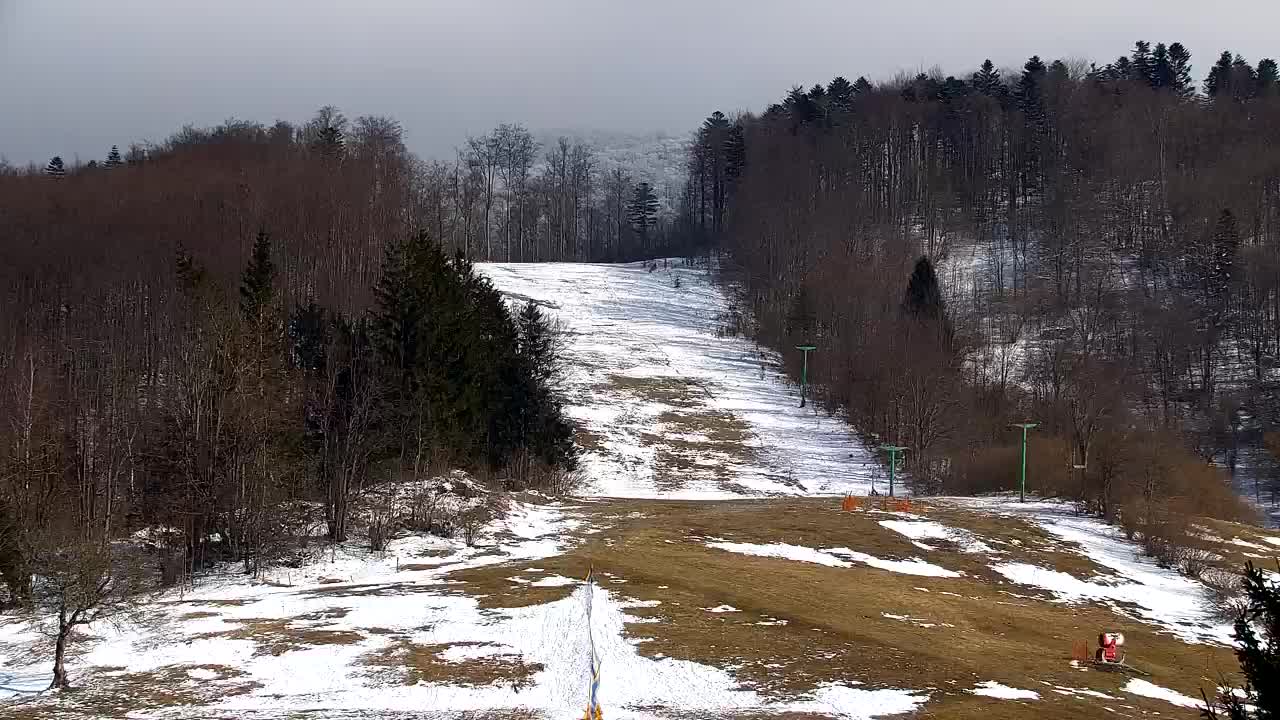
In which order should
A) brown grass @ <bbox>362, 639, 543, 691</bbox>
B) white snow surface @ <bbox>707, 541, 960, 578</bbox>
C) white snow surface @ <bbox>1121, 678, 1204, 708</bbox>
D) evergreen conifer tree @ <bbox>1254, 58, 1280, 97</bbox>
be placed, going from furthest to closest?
evergreen conifer tree @ <bbox>1254, 58, 1280, 97</bbox>, white snow surface @ <bbox>707, 541, 960, 578</bbox>, white snow surface @ <bbox>1121, 678, 1204, 708</bbox>, brown grass @ <bbox>362, 639, 543, 691</bbox>

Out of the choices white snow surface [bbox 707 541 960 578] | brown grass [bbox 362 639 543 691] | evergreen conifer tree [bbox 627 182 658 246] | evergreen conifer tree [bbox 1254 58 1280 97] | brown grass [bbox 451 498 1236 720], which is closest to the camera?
brown grass [bbox 362 639 543 691]

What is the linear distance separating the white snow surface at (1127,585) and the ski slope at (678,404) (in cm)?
1456

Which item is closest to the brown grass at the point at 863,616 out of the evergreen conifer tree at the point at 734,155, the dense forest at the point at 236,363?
the dense forest at the point at 236,363

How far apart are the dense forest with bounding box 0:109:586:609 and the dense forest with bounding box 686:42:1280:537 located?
24.9m

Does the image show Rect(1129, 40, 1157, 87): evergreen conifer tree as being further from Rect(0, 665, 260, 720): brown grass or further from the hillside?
Rect(0, 665, 260, 720): brown grass

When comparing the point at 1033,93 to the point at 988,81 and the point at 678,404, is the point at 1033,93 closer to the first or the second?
the point at 988,81

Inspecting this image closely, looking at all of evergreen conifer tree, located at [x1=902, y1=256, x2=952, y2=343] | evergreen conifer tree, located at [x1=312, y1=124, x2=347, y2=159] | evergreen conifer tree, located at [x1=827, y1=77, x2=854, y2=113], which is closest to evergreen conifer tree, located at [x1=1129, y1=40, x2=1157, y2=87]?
evergreen conifer tree, located at [x1=827, y1=77, x2=854, y2=113]

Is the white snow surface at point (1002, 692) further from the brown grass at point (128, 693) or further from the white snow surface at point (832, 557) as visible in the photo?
the brown grass at point (128, 693)

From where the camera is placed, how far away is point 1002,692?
1902cm

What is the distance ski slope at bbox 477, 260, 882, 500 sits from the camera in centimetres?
5469

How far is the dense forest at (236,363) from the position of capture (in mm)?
29141

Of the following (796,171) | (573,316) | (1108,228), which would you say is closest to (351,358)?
(573,316)

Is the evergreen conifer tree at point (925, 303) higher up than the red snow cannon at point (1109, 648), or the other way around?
the evergreen conifer tree at point (925, 303)

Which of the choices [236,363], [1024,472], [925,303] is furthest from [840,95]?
[236,363]
